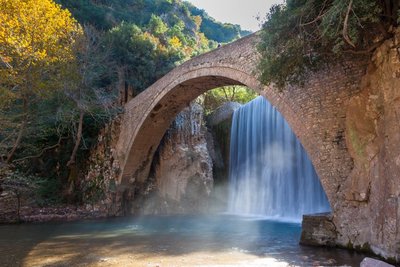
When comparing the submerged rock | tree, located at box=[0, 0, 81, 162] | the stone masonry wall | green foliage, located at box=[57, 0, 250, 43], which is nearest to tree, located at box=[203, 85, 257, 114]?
green foliage, located at box=[57, 0, 250, 43]

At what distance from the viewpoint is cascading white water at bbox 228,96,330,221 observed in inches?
486

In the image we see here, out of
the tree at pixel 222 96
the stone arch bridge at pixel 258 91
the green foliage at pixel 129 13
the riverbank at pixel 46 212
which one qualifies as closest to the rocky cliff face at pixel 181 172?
the stone arch bridge at pixel 258 91

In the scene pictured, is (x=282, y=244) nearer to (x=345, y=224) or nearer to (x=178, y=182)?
(x=345, y=224)

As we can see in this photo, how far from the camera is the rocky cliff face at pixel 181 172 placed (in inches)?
665

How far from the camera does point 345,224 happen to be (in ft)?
22.3

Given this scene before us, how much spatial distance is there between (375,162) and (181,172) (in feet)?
37.8

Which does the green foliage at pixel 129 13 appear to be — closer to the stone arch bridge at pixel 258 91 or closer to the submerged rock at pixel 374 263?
the stone arch bridge at pixel 258 91

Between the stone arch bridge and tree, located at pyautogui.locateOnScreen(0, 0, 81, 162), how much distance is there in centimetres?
460

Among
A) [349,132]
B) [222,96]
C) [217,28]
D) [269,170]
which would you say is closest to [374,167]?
[349,132]

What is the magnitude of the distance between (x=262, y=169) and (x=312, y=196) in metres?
3.84

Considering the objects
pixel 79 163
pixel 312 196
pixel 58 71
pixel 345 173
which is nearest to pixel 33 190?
pixel 79 163

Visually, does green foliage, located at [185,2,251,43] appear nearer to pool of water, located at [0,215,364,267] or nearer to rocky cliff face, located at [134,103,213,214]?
rocky cliff face, located at [134,103,213,214]

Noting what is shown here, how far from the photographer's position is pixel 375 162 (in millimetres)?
6324

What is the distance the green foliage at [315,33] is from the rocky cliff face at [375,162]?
0.42 metres
